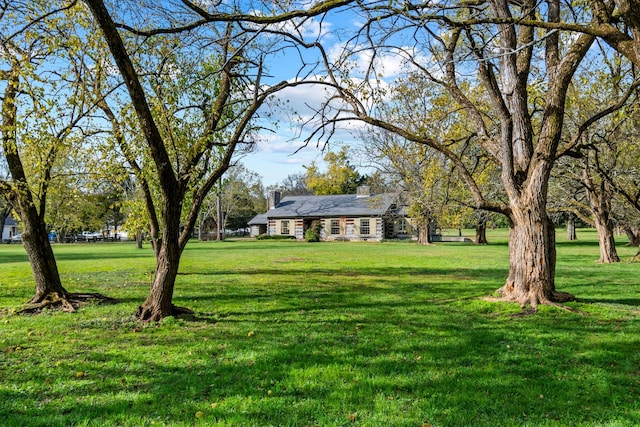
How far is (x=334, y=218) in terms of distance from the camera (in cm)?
4947

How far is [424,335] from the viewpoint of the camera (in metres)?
6.84

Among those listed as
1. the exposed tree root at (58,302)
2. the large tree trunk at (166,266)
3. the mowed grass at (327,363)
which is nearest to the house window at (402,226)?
the mowed grass at (327,363)

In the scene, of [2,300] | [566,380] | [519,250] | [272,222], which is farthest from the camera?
[272,222]

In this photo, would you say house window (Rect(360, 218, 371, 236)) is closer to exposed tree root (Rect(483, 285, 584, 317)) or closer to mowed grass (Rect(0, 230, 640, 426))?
mowed grass (Rect(0, 230, 640, 426))

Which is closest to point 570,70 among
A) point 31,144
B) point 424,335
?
point 424,335

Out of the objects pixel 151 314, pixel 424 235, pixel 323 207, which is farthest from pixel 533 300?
pixel 323 207

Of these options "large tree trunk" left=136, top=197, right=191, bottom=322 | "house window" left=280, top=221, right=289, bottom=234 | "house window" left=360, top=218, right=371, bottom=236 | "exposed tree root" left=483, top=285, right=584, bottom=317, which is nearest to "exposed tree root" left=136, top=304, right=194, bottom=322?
"large tree trunk" left=136, top=197, right=191, bottom=322

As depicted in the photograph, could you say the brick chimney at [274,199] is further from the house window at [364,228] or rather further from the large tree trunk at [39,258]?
the large tree trunk at [39,258]

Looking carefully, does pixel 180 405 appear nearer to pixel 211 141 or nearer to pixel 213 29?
pixel 211 141

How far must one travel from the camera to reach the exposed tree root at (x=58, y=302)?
8.88m

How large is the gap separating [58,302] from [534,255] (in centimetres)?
967

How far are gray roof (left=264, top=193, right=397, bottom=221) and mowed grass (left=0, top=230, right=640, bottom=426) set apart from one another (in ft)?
122

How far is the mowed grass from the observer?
4012mm

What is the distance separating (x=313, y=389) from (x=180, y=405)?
4.22 feet
